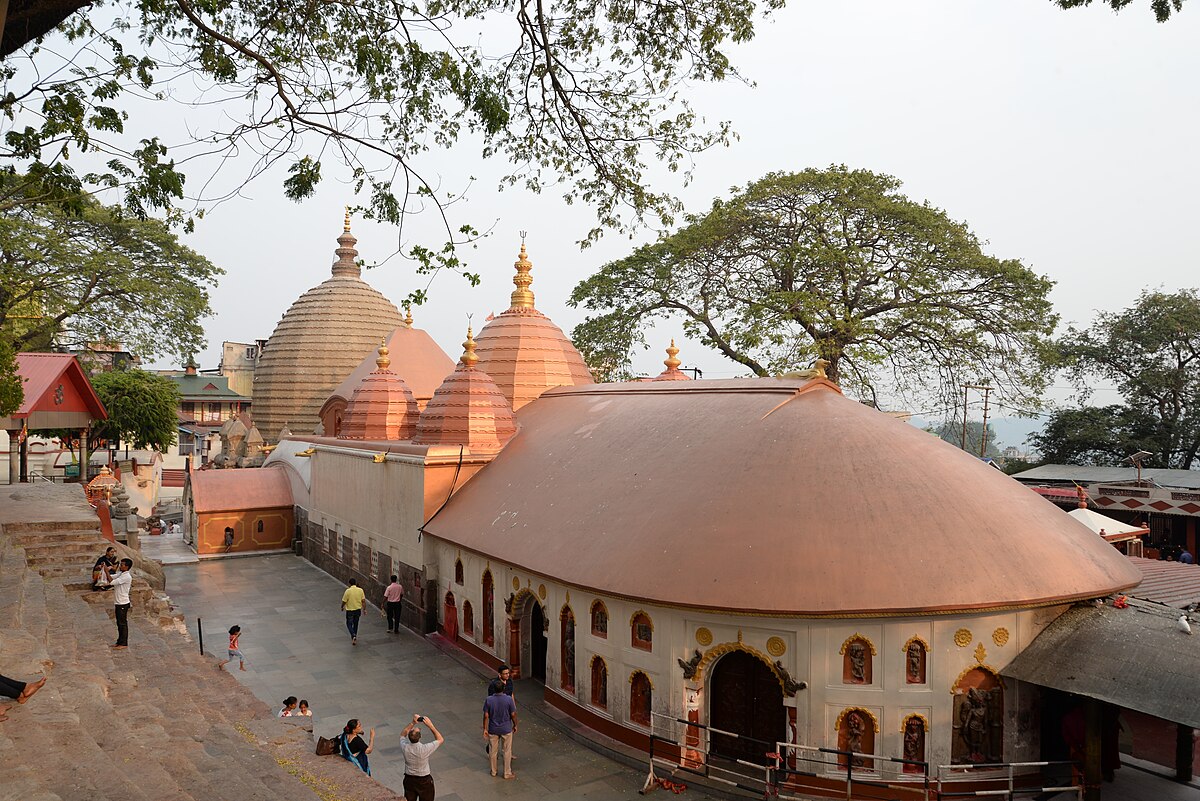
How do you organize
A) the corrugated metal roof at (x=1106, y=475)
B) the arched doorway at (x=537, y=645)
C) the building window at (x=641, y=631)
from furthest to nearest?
1. the corrugated metal roof at (x=1106, y=475)
2. the arched doorway at (x=537, y=645)
3. the building window at (x=641, y=631)

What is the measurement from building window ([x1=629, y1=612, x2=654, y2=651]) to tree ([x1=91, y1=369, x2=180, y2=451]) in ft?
113

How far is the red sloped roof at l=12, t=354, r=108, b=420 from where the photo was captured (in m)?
23.3

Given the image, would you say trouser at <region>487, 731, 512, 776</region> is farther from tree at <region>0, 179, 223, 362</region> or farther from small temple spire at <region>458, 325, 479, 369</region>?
tree at <region>0, 179, 223, 362</region>

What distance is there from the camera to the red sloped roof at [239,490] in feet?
96.8

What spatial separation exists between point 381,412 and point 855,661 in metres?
18.4

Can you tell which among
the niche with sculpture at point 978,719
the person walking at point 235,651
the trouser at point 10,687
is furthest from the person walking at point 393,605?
the niche with sculpture at point 978,719

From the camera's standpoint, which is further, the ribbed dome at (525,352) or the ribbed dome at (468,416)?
the ribbed dome at (525,352)

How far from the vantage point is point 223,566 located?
27.4 m

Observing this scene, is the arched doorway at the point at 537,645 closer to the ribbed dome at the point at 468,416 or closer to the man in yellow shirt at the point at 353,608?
the man in yellow shirt at the point at 353,608

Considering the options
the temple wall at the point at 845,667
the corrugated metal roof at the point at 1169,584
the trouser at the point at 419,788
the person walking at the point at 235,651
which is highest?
the corrugated metal roof at the point at 1169,584

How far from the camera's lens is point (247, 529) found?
1179 inches

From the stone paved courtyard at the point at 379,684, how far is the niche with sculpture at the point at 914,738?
294 centimetres

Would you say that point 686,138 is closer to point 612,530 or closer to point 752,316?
point 612,530

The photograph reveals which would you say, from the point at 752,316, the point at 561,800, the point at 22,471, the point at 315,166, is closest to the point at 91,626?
the point at 561,800
